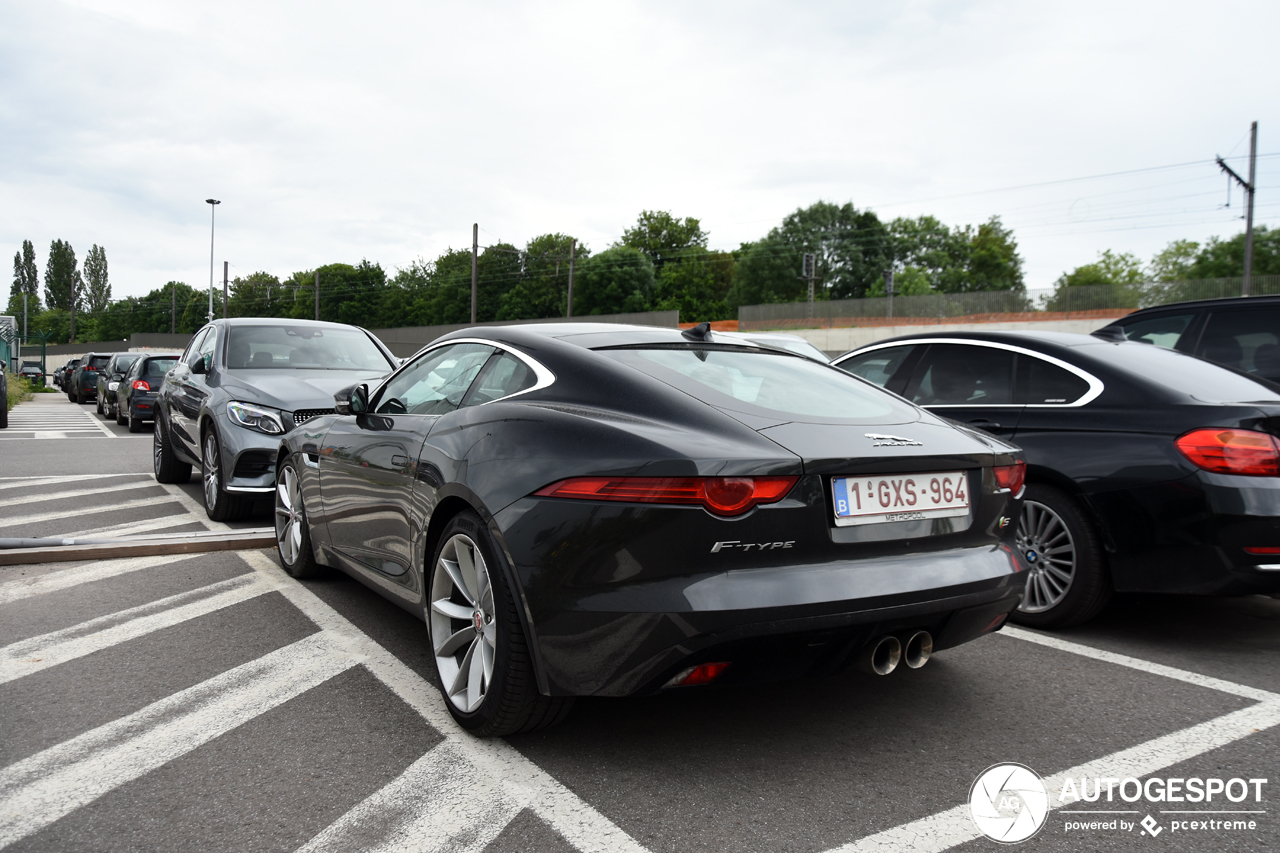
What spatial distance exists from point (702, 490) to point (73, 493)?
27.7ft

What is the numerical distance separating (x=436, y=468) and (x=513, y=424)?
0.47m

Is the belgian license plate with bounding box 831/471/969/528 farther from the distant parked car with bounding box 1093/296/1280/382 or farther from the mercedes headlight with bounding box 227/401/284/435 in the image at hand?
the mercedes headlight with bounding box 227/401/284/435

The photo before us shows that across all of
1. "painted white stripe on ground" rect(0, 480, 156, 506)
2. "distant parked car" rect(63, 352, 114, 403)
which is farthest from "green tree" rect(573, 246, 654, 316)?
"painted white stripe on ground" rect(0, 480, 156, 506)

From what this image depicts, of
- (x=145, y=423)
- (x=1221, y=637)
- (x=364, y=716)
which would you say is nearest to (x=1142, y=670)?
(x=1221, y=637)

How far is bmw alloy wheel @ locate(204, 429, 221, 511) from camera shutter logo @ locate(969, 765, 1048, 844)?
6.21 metres

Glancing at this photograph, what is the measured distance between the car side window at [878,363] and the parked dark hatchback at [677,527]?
7.21 ft

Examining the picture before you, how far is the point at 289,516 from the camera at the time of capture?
5508mm

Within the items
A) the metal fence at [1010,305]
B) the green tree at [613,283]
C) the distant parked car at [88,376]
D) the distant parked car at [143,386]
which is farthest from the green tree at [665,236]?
the distant parked car at [143,386]

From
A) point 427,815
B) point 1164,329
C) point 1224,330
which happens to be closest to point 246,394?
point 427,815

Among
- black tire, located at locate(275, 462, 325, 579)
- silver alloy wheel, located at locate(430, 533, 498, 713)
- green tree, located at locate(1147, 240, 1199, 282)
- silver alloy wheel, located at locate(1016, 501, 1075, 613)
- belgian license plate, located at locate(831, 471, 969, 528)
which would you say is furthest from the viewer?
green tree, located at locate(1147, 240, 1199, 282)

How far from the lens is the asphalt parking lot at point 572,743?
2.58m

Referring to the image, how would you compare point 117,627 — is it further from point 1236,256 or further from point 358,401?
point 1236,256

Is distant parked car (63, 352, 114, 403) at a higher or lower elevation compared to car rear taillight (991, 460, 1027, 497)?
lower

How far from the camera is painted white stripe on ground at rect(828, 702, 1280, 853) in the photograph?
8.19 feet
